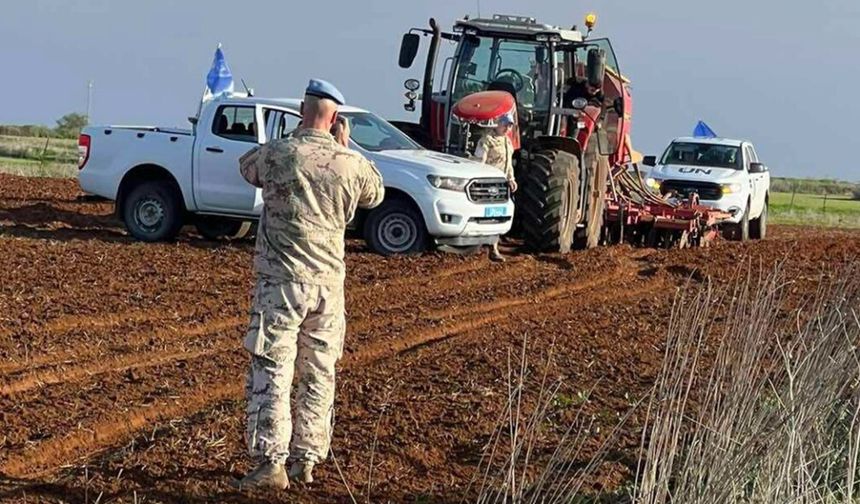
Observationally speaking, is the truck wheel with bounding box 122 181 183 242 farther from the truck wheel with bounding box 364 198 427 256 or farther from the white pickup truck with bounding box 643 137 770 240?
the white pickup truck with bounding box 643 137 770 240

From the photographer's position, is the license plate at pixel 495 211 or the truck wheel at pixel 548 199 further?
the truck wheel at pixel 548 199

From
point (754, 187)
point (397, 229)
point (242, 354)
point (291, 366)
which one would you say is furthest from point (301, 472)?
point (754, 187)

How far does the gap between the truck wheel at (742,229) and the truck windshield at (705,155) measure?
91cm

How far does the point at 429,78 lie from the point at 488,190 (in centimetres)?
234

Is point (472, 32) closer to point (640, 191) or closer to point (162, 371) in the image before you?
point (640, 191)

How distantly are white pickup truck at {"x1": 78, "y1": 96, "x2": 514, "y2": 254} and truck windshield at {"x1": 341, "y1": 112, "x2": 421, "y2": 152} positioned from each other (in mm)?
13

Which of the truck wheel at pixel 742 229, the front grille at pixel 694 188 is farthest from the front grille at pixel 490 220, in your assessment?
the truck wheel at pixel 742 229

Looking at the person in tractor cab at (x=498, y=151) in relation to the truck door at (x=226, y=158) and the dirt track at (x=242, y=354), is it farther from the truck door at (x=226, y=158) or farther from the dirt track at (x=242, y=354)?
the truck door at (x=226, y=158)

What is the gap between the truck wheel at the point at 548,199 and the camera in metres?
15.6

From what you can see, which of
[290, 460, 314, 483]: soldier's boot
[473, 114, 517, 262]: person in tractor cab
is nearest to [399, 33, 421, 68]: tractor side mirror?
[473, 114, 517, 262]: person in tractor cab

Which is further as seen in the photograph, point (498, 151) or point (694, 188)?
point (694, 188)

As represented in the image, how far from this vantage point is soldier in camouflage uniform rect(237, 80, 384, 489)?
612cm

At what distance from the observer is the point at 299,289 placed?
243 inches

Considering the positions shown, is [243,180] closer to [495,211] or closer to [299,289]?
[495,211]
